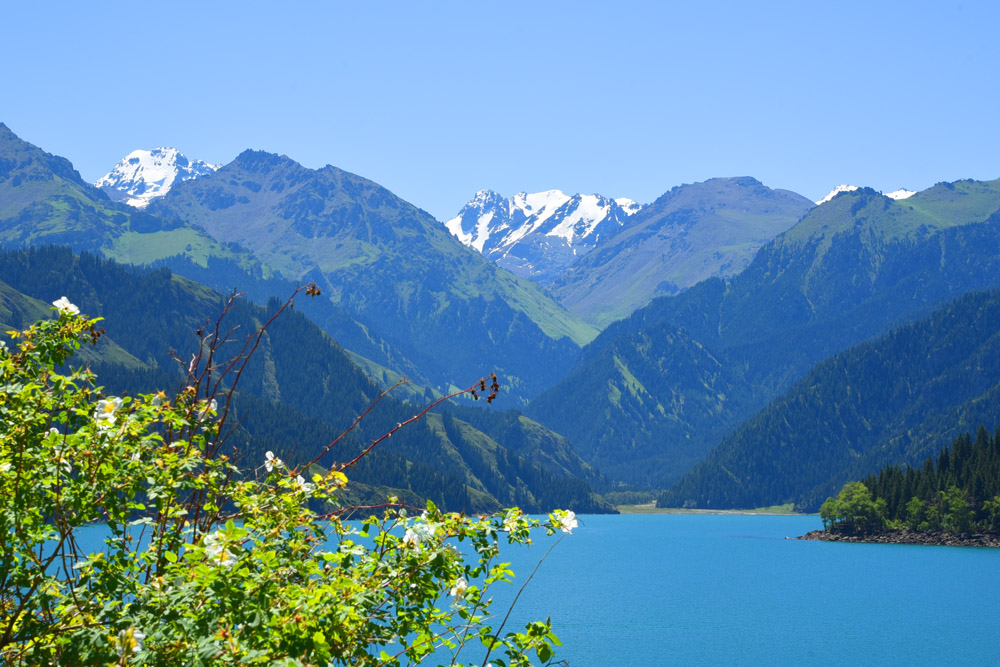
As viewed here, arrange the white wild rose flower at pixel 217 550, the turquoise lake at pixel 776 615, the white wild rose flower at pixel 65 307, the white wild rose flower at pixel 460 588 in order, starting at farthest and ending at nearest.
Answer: the turquoise lake at pixel 776 615, the white wild rose flower at pixel 65 307, the white wild rose flower at pixel 460 588, the white wild rose flower at pixel 217 550

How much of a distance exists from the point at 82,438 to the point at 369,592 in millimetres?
4209

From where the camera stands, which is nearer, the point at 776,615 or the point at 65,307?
the point at 65,307

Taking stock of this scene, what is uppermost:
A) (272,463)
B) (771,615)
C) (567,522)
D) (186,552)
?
(272,463)

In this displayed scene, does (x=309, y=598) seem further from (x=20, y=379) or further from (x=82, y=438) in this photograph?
(x=20, y=379)

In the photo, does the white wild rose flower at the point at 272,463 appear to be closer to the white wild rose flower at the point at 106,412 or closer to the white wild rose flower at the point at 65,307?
the white wild rose flower at the point at 106,412

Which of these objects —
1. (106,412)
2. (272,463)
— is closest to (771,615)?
(272,463)

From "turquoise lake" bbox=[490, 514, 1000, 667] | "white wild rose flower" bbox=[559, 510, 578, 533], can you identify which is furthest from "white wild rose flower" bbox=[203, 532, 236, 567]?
"turquoise lake" bbox=[490, 514, 1000, 667]

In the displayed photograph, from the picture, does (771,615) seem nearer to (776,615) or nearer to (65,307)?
(776,615)

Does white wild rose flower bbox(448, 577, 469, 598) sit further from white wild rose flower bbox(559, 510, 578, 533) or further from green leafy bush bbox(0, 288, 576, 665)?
white wild rose flower bbox(559, 510, 578, 533)

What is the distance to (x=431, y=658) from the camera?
9588 cm

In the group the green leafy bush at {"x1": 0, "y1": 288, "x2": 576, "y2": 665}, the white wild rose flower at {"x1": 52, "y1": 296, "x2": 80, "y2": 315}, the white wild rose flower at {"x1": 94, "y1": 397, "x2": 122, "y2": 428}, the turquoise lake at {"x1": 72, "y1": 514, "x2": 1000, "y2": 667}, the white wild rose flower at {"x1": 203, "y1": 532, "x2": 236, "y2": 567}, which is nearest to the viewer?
the green leafy bush at {"x1": 0, "y1": 288, "x2": 576, "y2": 665}

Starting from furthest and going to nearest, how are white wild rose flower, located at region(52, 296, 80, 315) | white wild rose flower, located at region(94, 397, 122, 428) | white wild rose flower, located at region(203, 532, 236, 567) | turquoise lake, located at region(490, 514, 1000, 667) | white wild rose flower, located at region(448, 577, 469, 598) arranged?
1. turquoise lake, located at region(490, 514, 1000, 667)
2. white wild rose flower, located at region(52, 296, 80, 315)
3. white wild rose flower, located at region(448, 577, 469, 598)
4. white wild rose flower, located at region(94, 397, 122, 428)
5. white wild rose flower, located at region(203, 532, 236, 567)

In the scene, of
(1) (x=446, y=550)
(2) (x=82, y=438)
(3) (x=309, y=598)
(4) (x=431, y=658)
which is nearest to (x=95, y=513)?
(2) (x=82, y=438)

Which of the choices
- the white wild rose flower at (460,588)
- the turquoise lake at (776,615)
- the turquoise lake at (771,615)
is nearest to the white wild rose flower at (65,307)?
the white wild rose flower at (460,588)
